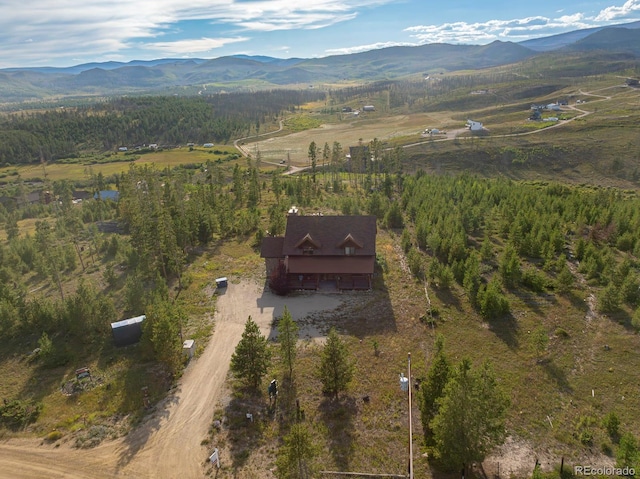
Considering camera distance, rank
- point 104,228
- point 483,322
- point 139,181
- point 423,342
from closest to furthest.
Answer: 1. point 423,342
2. point 483,322
3. point 104,228
4. point 139,181

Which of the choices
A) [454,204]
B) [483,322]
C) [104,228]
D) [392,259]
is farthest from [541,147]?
[104,228]

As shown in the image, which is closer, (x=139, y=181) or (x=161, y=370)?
(x=161, y=370)

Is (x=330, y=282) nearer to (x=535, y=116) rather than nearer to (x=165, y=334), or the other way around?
(x=165, y=334)

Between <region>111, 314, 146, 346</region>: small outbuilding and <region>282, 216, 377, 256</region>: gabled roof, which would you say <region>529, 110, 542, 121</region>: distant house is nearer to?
<region>282, 216, 377, 256</region>: gabled roof

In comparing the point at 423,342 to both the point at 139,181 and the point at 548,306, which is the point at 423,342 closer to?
the point at 548,306

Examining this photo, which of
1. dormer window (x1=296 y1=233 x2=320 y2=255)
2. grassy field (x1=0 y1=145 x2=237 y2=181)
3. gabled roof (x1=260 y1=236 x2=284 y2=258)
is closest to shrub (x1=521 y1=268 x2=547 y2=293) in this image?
dormer window (x1=296 y1=233 x2=320 y2=255)

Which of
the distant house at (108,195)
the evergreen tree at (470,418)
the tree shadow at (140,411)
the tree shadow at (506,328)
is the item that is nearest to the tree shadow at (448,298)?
the tree shadow at (506,328)
